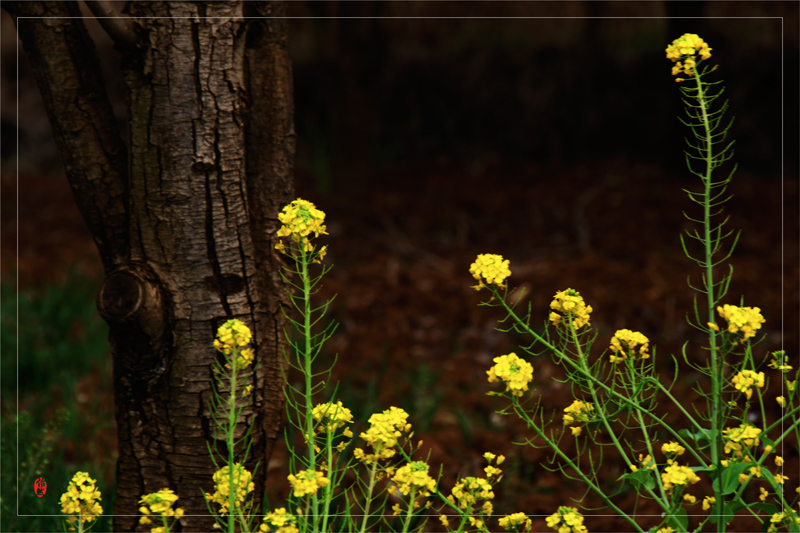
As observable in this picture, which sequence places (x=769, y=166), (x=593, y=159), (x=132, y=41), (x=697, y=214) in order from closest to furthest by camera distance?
(x=132, y=41), (x=697, y=214), (x=769, y=166), (x=593, y=159)

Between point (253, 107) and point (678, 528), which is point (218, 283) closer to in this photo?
point (253, 107)

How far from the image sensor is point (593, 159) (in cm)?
794

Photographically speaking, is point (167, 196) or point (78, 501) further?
point (167, 196)

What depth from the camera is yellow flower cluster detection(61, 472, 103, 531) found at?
4.55ft

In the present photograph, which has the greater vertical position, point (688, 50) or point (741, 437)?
point (688, 50)

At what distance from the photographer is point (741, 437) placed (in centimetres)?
137

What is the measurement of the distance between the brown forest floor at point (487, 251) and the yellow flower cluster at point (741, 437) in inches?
28.1

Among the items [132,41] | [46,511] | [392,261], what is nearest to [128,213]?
[132,41]

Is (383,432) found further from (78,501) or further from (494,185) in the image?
(494,185)

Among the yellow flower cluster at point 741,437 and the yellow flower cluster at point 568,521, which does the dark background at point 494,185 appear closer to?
the yellow flower cluster at point 741,437

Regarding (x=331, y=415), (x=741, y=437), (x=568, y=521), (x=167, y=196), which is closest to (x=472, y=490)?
(x=568, y=521)

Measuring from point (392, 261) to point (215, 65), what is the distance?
369 cm

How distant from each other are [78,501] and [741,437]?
1.33 meters

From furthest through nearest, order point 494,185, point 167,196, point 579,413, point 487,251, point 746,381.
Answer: point 494,185
point 487,251
point 167,196
point 579,413
point 746,381
